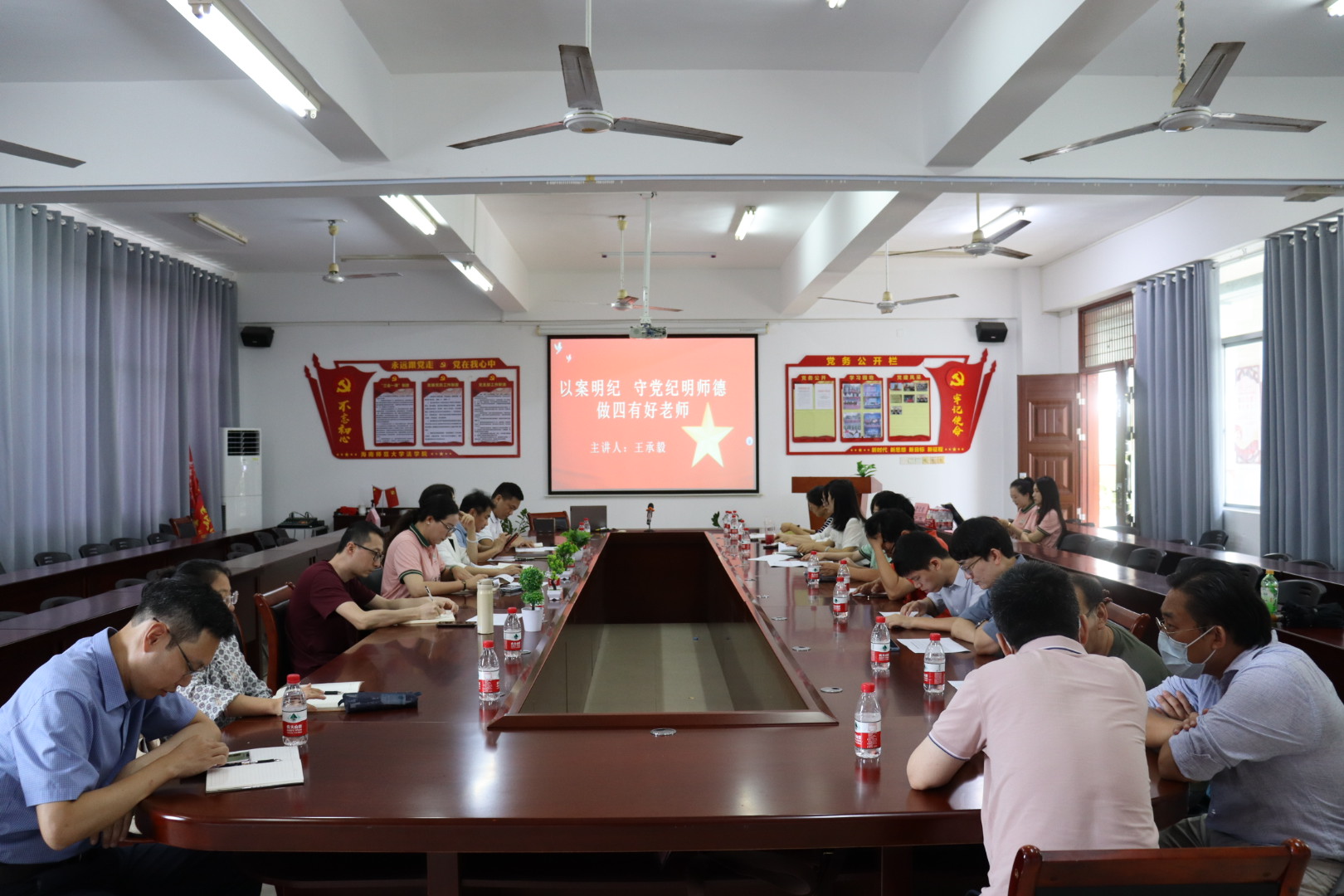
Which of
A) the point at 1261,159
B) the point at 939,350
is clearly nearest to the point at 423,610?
the point at 1261,159

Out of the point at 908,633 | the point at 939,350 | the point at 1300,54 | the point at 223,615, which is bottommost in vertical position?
the point at 908,633

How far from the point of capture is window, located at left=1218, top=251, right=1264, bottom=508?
6500 millimetres

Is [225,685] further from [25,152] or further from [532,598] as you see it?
[25,152]

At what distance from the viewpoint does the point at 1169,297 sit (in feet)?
23.4

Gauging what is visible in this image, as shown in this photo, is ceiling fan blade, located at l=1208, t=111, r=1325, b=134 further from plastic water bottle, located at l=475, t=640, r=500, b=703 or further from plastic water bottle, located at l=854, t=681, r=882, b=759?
plastic water bottle, located at l=475, t=640, r=500, b=703

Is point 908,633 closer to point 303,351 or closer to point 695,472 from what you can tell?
point 695,472

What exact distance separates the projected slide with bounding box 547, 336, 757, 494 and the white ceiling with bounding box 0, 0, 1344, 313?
4.94 meters

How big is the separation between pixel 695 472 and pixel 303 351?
14.0 feet

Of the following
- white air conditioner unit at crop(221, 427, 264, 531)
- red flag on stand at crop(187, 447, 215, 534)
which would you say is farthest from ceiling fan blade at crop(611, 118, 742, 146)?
white air conditioner unit at crop(221, 427, 264, 531)

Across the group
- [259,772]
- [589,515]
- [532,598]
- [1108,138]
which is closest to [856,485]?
[589,515]

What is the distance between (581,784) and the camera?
1.80 meters

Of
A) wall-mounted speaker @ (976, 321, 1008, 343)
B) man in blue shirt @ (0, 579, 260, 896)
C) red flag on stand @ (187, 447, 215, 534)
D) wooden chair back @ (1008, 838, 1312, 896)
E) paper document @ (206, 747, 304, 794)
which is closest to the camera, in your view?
wooden chair back @ (1008, 838, 1312, 896)

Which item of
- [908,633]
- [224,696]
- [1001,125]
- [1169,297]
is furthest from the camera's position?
[1169,297]

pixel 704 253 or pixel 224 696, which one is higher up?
pixel 704 253
